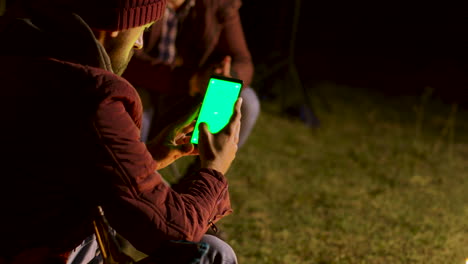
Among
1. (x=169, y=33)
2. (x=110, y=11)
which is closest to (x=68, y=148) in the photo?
(x=110, y=11)

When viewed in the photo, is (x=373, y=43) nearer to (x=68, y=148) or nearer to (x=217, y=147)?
(x=217, y=147)

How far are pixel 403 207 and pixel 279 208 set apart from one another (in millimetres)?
802

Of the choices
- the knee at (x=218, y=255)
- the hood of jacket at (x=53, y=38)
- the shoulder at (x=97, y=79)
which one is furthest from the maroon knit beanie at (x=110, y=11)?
the knee at (x=218, y=255)

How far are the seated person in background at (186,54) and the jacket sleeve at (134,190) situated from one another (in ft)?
5.53

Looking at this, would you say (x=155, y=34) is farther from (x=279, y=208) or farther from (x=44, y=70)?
(x=44, y=70)

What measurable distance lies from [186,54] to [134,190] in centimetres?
209

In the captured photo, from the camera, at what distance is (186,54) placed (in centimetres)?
343

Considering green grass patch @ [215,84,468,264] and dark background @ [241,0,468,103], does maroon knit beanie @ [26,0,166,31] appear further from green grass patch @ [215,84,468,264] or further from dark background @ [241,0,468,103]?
dark background @ [241,0,468,103]

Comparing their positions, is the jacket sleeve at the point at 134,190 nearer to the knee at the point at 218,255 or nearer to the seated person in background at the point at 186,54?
the knee at the point at 218,255

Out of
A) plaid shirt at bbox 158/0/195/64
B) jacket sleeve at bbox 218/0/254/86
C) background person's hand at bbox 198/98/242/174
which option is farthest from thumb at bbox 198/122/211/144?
plaid shirt at bbox 158/0/195/64

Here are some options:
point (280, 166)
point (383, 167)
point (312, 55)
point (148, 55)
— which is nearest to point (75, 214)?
point (148, 55)

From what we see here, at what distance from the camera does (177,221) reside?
149 cm

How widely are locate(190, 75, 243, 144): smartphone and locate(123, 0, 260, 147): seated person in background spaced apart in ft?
3.02

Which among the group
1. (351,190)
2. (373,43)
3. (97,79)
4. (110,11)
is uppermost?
(110,11)
